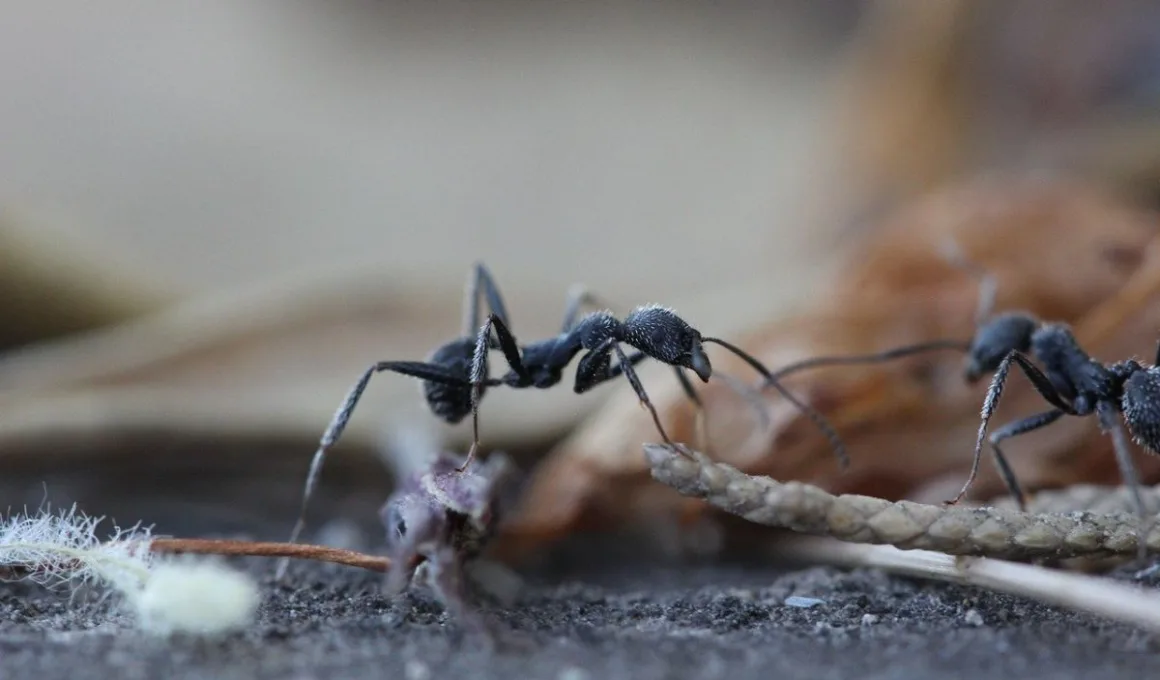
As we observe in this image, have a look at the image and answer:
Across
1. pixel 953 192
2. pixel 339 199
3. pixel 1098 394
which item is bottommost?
pixel 1098 394

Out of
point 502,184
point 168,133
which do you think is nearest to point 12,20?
point 168,133

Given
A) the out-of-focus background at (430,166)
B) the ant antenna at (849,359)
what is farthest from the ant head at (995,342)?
the out-of-focus background at (430,166)

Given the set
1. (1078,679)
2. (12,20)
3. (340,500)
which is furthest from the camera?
(12,20)

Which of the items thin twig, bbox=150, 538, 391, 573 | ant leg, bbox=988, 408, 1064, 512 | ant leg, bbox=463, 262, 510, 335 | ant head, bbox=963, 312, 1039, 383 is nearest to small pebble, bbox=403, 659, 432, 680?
thin twig, bbox=150, 538, 391, 573

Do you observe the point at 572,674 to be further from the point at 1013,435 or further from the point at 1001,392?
the point at 1013,435

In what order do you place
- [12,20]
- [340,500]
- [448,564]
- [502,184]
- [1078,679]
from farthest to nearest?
[502,184] < [12,20] < [340,500] < [448,564] < [1078,679]

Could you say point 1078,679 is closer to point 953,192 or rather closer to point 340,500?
point 340,500

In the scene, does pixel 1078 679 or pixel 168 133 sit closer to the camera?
pixel 1078 679

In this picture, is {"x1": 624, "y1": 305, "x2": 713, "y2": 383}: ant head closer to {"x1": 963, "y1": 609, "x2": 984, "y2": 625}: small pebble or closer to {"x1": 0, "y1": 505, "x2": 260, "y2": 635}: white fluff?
{"x1": 963, "y1": 609, "x2": 984, "y2": 625}: small pebble
